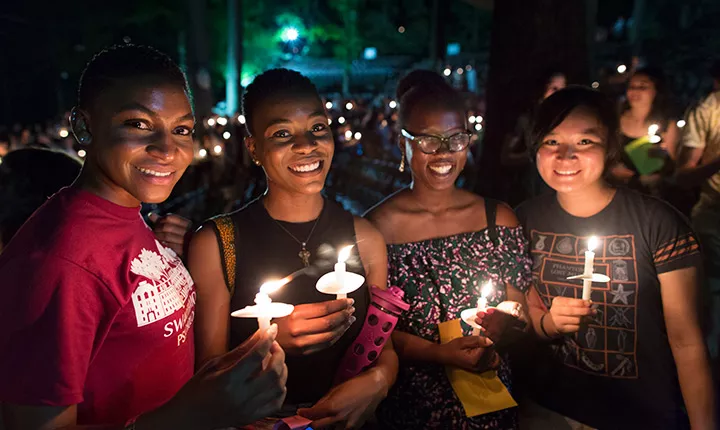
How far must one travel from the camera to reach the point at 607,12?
41.1 meters

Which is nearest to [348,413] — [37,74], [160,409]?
[160,409]

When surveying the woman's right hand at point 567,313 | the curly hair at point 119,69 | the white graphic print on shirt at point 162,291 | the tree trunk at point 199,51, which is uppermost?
the tree trunk at point 199,51

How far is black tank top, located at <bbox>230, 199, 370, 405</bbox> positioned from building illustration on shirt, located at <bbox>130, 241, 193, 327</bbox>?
1.19 feet

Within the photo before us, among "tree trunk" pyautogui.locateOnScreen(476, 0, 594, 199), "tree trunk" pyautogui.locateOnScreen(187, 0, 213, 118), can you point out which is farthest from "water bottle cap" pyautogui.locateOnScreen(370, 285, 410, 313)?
"tree trunk" pyautogui.locateOnScreen(187, 0, 213, 118)

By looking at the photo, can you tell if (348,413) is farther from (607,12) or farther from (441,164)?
(607,12)

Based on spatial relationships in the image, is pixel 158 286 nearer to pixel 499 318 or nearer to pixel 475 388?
pixel 499 318

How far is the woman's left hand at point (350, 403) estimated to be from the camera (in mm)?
2438

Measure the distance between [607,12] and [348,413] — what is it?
45410mm

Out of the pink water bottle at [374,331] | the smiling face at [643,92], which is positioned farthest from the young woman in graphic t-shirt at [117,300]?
the smiling face at [643,92]

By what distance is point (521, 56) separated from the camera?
7484mm

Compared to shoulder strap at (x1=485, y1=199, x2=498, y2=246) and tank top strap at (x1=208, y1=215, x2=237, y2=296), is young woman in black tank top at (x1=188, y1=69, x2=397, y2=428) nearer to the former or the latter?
tank top strap at (x1=208, y1=215, x2=237, y2=296)

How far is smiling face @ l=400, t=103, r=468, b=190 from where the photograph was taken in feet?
10.2

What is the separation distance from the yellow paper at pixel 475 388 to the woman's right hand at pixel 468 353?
6 centimetres

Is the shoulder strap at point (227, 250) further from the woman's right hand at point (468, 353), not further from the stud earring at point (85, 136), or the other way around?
the woman's right hand at point (468, 353)
